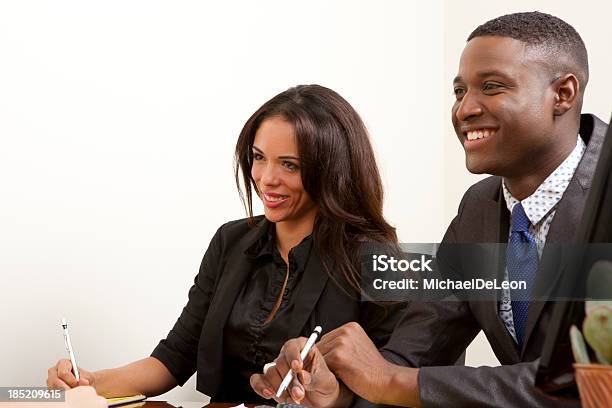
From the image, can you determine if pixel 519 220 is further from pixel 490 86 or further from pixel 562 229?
pixel 490 86

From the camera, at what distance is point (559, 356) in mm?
545

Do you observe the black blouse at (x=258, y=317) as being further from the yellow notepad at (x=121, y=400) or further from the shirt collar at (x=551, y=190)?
the shirt collar at (x=551, y=190)

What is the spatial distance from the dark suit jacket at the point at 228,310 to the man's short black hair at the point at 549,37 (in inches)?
30.5

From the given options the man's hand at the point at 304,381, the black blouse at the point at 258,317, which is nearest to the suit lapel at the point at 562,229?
the man's hand at the point at 304,381

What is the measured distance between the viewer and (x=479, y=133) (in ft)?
4.91

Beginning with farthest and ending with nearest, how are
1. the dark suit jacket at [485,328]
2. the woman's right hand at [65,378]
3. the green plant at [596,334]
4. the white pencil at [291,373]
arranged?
the woman's right hand at [65,378]
the white pencil at [291,373]
the dark suit jacket at [485,328]
the green plant at [596,334]

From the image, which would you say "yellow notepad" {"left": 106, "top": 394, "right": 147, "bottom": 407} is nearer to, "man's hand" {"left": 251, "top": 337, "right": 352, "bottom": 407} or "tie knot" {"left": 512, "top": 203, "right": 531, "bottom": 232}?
"man's hand" {"left": 251, "top": 337, "right": 352, "bottom": 407}

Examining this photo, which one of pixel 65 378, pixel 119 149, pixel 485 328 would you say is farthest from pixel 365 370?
pixel 119 149

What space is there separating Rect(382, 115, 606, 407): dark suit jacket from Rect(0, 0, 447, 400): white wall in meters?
1.11

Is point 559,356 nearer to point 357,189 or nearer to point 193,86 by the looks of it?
point 357,189

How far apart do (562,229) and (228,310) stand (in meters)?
0.99

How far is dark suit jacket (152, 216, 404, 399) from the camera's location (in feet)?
6.80

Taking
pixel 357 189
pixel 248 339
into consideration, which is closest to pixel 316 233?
pixel 357 189

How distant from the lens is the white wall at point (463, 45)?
10.0 ft
